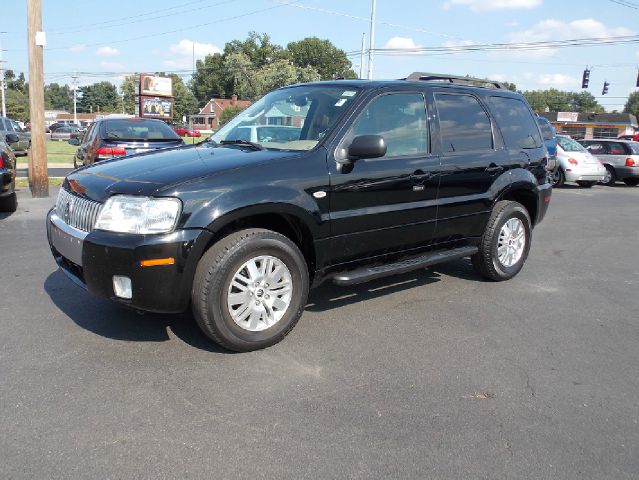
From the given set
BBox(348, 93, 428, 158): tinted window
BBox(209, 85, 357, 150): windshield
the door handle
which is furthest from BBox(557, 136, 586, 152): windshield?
BBox(209, 85, 357, 150): windshield

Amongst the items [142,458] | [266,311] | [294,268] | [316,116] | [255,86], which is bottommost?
[142,458]

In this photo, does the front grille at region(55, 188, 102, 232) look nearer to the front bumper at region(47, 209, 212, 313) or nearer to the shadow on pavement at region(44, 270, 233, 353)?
the front bumper at region(47, 209, 212, 313)

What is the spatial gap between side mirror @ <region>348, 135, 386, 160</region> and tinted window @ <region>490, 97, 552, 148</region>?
2051 mm

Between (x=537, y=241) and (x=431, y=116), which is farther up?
(x=431, y=116)

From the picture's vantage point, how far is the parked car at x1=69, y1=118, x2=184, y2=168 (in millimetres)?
9664

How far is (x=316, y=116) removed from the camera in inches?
175

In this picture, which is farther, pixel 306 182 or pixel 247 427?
pixel 306 182

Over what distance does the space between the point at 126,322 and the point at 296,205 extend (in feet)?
5.47

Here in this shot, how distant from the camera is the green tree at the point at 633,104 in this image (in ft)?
418

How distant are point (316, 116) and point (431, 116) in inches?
42.6

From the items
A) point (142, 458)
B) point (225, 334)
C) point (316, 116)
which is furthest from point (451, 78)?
point (142, 458)

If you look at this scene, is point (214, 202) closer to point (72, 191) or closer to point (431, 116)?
point (72, 191)

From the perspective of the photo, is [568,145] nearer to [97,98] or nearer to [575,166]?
[575,166]

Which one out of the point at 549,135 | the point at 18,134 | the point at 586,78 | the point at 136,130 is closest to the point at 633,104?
the point at 586,78
